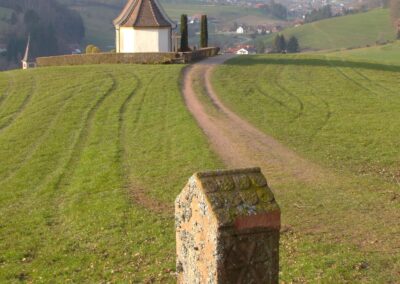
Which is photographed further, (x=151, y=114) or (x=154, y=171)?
(x=151, y=114)

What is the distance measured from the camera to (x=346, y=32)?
13825 centimetres

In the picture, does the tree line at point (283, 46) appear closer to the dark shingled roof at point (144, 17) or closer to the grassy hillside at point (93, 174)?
the dark shingled roof at point (144, 17)

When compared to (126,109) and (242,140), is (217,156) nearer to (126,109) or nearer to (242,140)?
(242,140)

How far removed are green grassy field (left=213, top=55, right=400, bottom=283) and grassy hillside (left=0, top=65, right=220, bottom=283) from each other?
2.88m

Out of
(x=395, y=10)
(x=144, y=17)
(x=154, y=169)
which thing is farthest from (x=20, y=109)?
(x=395, y=10)

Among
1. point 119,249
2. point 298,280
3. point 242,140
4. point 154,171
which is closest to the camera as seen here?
point 298,280

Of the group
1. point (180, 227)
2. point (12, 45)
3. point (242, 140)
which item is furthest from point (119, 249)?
point (12, 45)

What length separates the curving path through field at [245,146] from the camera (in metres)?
18.9

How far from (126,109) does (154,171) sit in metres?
11.8

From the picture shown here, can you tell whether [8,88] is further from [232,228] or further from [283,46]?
[283,46]

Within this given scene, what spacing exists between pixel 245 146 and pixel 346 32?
123 m

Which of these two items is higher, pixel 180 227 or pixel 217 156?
pixel 180 227

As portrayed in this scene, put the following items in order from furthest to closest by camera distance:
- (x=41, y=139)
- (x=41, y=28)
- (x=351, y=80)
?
(x=41, y=28) < (x=351, y=80) < (x=41, y=139)

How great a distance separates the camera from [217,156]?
67.4 ft
